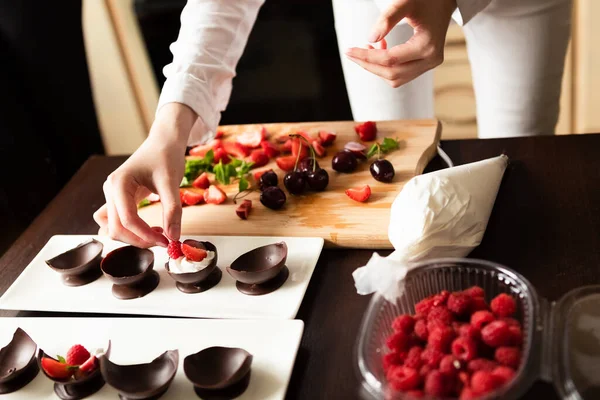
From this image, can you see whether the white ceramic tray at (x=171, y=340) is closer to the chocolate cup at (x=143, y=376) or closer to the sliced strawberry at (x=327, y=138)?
the chocolate cup at (x=143, y=376)

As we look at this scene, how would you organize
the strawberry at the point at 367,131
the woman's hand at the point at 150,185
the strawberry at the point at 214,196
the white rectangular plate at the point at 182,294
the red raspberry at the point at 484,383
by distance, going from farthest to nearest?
1. the strawberry at the point at 367,131
2. the strawberry at the point at 214,196
3. the woman's hand at the point at 150,185
4. the white rectangular plate at the point at 182,294
5. the red raspberry at the point at 484,383

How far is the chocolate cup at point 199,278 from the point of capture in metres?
1.23

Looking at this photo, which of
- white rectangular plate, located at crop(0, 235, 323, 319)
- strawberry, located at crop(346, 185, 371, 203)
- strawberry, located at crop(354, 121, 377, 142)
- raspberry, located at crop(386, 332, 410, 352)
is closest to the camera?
raspberry, located at crop(386, 332, 410, 352)

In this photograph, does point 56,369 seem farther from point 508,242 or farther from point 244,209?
point 508,242

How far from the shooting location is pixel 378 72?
128cm

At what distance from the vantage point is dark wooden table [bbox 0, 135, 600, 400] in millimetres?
1035

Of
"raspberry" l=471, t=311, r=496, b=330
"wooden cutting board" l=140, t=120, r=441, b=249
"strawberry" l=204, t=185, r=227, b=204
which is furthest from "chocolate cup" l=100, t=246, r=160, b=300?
"raspberry" l=471, t=311, r=496, b=330

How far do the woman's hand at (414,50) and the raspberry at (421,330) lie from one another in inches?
21.1

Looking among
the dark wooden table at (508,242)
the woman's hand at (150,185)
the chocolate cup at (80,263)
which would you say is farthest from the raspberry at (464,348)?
the chocolate cup at (80,263)

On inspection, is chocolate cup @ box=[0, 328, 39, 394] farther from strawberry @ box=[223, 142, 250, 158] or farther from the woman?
strawberry @ box=[223, 142, 250, 158]

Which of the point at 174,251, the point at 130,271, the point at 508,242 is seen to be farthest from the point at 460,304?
the point at 130,271

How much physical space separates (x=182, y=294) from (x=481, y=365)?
0.61 meters

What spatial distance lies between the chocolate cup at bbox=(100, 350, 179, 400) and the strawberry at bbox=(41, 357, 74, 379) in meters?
0.07

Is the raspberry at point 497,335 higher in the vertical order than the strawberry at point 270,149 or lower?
higher
